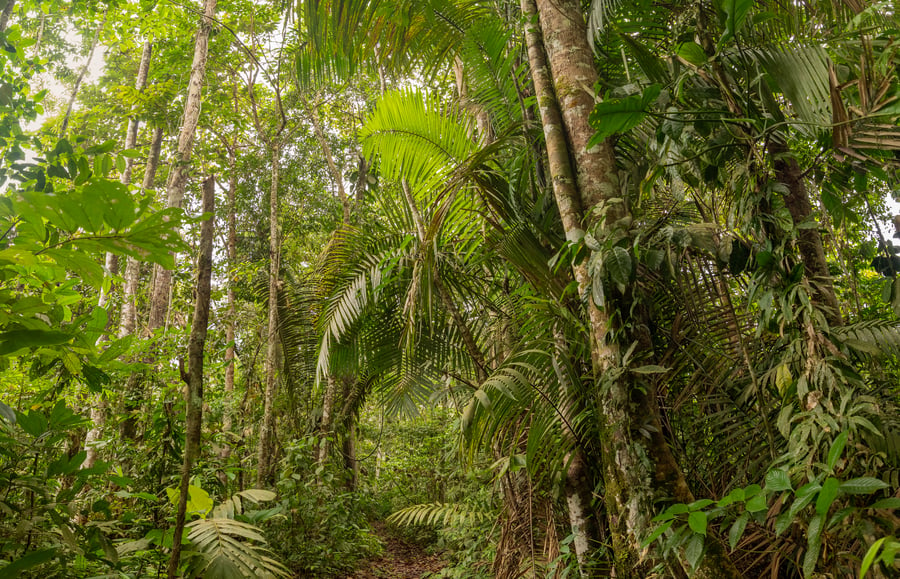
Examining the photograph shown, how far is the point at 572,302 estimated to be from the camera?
7.67 ft

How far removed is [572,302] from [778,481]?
121cm

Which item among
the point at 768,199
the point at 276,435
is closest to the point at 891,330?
the point at 768,199

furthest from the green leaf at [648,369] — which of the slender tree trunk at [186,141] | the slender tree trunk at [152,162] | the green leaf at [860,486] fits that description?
the slender tree trunk at [152,162]

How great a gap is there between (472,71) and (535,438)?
2.36m

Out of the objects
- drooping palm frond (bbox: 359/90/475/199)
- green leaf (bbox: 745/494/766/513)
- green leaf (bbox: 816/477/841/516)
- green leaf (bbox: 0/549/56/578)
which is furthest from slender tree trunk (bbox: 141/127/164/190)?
green leaf (bbox: 816/477/841/516)

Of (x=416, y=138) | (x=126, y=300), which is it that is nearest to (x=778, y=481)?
(x=416, y=138)

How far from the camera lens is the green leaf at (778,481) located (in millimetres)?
1173

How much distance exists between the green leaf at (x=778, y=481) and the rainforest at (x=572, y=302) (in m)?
0.01

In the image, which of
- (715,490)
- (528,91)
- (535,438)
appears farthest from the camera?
(528,91)

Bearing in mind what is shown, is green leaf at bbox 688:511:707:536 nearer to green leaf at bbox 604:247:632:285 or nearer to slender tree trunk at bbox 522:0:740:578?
slender tree trunk at bbox 522:0:740:578

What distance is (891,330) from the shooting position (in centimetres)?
161

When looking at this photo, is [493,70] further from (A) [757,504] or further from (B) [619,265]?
(A) [757,504]

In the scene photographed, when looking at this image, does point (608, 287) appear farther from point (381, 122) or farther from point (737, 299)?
point (381, 122)

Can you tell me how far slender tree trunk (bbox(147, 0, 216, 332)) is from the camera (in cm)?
536
